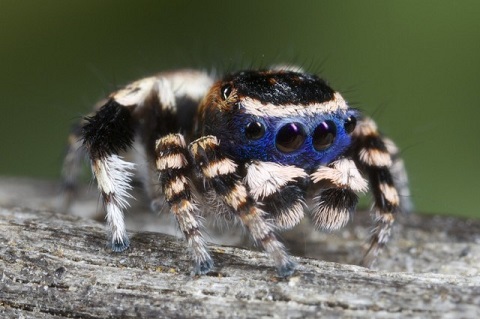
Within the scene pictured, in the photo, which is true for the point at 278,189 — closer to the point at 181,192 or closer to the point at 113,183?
the point at 181,192

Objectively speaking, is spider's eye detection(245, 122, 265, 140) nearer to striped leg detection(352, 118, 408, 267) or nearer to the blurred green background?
striped leg detection(352, 118, 408, 267)

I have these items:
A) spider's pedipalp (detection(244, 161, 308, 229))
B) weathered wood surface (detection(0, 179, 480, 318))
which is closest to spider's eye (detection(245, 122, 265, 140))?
spider's pedipalp (detection(244, 161, 308, 229))

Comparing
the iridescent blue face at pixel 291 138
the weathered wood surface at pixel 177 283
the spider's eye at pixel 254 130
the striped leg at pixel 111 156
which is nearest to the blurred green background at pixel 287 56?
the striped leg at pixel 111 156

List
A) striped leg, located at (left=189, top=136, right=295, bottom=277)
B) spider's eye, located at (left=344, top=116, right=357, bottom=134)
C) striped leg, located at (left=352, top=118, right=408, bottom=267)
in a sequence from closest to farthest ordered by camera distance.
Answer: striped leg, located at (left=189, top=136, right=295, bottom=277)
spider's eye, located at (left=344, top=116, right=357, bottom=134)
striped leg, located at (left=352, top=118, right=408, bottom=267)

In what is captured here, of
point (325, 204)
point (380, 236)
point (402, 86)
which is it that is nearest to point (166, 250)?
point (325, 204)

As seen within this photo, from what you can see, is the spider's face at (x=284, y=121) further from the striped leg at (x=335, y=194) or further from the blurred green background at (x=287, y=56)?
the blurred green background at (x=287, y=56)

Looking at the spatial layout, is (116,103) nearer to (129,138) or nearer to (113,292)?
(129,138)
